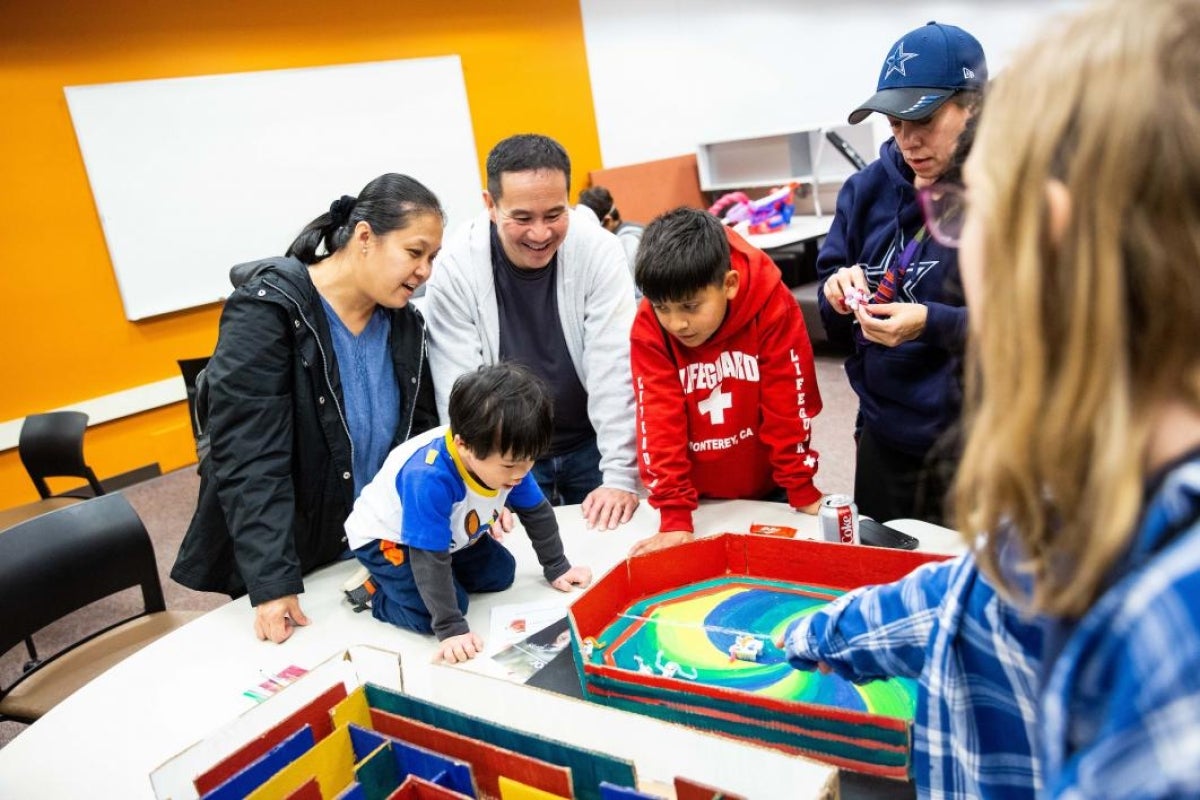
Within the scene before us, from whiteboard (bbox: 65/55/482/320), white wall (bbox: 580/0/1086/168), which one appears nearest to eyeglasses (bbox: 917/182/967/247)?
whiteboard (bbox: 65/55/482/320)

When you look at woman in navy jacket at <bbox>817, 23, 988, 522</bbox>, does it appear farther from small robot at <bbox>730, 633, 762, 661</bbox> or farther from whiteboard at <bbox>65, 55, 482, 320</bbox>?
whiteboard at <bbox>65, 55, 482, 320</bbox>

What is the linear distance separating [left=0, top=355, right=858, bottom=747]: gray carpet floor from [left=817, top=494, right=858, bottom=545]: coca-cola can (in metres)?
2.07

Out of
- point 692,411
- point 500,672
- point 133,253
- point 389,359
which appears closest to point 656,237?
point 692,411

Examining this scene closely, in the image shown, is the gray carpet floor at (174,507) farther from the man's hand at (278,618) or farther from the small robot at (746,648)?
the small robot at (746,648)

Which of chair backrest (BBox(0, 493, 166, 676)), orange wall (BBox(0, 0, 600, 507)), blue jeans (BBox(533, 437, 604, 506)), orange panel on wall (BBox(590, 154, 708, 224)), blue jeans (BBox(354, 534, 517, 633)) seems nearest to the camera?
blue jeans (BBox(354, 534, 517, 633))

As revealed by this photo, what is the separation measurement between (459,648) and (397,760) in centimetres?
34

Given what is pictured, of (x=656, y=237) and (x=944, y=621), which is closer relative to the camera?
(x=944, y=621)

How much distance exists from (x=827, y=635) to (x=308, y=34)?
5199 mm

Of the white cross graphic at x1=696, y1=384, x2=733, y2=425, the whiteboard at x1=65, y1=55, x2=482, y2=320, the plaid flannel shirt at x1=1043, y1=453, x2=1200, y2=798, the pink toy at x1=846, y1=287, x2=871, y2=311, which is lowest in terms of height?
the white cross graphic at x1=696, y1=384, x2=733, y2=425

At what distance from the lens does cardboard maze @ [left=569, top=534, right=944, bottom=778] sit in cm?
98

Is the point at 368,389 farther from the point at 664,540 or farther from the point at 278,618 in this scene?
the point at 664,540

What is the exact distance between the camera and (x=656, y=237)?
1.65 metres

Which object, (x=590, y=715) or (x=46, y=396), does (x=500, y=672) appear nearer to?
(x=590, y=715)

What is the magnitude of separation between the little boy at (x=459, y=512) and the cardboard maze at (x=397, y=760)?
285mm
